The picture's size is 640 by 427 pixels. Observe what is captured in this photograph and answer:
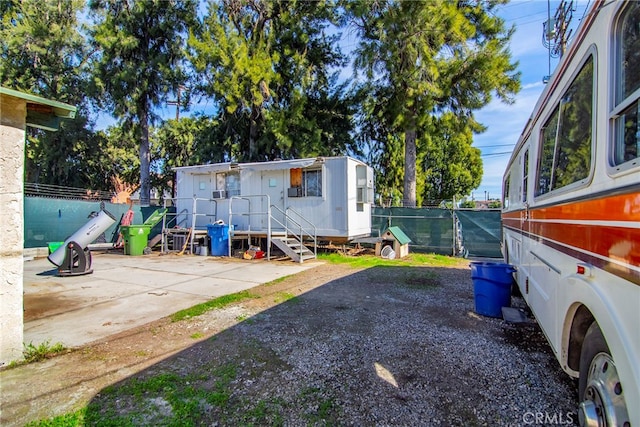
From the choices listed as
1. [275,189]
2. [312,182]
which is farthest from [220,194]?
[312,182]

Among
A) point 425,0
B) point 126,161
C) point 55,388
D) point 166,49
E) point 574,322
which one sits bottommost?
point 55,388

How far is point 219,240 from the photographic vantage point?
10766mm

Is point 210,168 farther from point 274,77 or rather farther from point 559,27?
point 559,27

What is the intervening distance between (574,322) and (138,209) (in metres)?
15.1

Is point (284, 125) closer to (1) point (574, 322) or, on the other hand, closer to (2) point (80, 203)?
(2) point (80, 203)

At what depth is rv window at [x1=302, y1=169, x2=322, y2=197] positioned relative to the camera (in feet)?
34.3

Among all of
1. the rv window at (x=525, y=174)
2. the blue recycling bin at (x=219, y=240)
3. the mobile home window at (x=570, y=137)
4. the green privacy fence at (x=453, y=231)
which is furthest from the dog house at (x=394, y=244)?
the mobile home window at (x=570, y=137)

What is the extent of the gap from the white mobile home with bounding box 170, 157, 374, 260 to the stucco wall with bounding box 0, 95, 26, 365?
679 centimetres

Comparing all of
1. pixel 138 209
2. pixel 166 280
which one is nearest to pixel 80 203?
pixel 138 209

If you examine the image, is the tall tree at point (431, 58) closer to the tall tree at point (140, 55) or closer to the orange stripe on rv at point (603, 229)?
the tall tree at point (140, 55)

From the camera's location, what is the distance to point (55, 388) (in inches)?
107

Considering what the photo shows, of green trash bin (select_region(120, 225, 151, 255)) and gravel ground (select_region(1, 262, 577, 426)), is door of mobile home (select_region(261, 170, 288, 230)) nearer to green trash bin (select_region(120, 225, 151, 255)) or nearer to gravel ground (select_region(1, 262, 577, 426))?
green trash bin (select_region(120, 225, 151, 255))

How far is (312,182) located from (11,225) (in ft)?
26.5

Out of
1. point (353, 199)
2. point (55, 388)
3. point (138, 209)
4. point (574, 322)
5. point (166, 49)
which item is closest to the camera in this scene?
point (574, 322)
